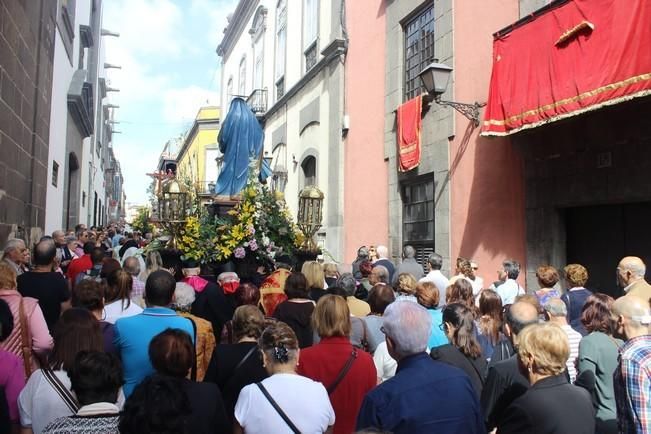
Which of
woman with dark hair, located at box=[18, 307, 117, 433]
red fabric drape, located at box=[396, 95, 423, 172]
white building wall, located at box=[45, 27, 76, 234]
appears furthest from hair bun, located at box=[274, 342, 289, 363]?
white building wall, located at box=[45, 27, 76, 234]

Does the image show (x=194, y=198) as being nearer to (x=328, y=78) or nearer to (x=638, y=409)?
(x=638, y=409)

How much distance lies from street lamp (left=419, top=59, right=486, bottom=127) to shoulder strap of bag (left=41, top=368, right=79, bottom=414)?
7.47m

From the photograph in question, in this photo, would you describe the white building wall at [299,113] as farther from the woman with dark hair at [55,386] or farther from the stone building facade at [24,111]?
the woman with dark hair at [55,386]

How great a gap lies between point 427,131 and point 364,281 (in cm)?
457

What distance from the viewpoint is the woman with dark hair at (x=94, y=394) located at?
7.34ft

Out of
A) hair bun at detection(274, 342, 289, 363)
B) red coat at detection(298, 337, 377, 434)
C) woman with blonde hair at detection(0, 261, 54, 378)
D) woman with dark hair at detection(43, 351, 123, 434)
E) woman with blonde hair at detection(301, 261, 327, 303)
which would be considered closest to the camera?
woman with dark hair at detection(43, 351, 123, 434)

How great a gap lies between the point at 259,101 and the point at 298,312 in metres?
19.0

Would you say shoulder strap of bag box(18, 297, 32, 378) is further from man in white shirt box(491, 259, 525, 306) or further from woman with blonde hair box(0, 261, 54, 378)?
man in white shirt box(491, 259, 525, 306)

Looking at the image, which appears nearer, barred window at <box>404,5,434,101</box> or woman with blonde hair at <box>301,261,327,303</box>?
woman with blonde hair at <box>301,261,327,303</box>

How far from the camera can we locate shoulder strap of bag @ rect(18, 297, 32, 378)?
363 centimetres

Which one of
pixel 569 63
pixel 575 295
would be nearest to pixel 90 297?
pixel 575 295

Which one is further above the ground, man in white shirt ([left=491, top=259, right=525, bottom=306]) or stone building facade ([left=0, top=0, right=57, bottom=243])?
stone building facade ([left=0, top=0, right=57, bottom=243])

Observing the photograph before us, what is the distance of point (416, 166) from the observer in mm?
10961

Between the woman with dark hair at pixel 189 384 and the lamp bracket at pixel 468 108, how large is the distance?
717 cm
